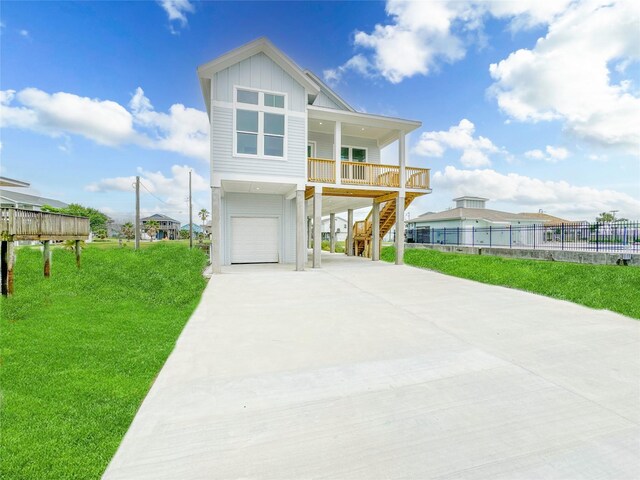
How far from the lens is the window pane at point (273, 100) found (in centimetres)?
1187

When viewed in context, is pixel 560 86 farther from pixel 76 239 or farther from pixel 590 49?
pixel 76 239

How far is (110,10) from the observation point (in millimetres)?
11891

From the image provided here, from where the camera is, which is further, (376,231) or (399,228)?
(376,231)

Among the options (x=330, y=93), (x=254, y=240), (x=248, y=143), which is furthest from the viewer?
(x=330, y=93)

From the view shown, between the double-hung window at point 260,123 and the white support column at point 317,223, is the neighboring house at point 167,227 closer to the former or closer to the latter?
the double-hung window at point 260,123

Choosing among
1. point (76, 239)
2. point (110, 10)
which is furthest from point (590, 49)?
point (76, 239)

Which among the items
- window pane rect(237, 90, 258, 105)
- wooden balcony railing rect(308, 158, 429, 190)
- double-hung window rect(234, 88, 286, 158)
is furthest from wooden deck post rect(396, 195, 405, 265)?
window pane rect(237, 90, 258, 105)

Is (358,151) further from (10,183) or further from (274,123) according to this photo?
(10,183)

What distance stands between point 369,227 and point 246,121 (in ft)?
31.7

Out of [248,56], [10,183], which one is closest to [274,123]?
[248,56]

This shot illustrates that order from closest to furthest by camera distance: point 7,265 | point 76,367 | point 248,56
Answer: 1. point 76,367
2. point 7,265
3. point 248,56

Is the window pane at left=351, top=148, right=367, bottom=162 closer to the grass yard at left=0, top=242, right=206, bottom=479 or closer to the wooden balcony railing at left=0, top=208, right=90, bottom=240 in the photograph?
the grass yard at left=0, top=242, right=206, bottom=479

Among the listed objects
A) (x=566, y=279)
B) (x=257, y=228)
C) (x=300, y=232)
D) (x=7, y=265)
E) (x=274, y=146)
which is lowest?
(x=566, y=279)

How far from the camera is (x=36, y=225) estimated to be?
9.40 m
